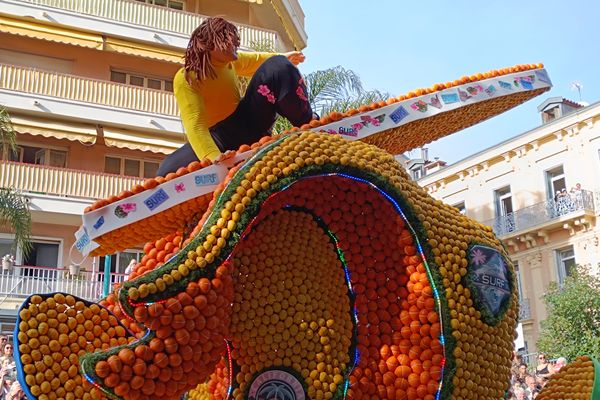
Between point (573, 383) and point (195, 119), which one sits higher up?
point (195, 119)

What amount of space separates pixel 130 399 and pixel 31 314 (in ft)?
1.49

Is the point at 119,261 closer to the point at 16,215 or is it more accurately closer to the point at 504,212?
the point at 16,215

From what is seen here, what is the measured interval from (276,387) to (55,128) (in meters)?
16.1

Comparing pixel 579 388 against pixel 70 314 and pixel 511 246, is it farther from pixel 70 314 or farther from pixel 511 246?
pixel 511 246

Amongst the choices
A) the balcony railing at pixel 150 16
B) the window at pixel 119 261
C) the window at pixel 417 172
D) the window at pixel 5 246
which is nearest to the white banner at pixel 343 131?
the window at pixel 119 261

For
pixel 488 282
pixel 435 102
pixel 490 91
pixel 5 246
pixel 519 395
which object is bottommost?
pixel 519 395

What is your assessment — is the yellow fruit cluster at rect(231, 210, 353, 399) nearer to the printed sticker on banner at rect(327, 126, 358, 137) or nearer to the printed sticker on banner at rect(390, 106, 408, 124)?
the printed sticker on banner at rect(327, 126, 358, 137)

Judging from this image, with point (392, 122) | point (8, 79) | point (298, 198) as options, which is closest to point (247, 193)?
point (298, 198)

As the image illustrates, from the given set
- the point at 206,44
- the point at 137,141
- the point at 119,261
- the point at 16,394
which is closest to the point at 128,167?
the point at 137,141

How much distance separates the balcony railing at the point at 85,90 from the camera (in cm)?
1744

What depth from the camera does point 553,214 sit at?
24422 millimetres

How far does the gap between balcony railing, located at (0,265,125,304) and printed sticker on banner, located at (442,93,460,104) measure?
12845mm

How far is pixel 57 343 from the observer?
2.66 m

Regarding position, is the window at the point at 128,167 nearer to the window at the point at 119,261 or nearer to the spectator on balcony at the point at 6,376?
the window at the point at 119,261
